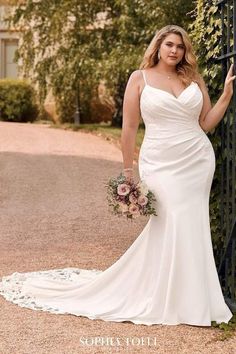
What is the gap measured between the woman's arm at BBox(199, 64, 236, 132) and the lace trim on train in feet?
5.44

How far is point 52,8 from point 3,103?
364 centimetres

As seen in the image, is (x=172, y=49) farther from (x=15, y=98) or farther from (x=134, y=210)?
(x=15, y=98)

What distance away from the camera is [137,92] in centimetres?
512

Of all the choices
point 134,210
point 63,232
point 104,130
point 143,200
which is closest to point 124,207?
point 134,210

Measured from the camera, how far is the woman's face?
199 inches

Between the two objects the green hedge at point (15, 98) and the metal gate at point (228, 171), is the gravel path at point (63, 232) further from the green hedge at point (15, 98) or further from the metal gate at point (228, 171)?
the green hedge at point (15, 98)

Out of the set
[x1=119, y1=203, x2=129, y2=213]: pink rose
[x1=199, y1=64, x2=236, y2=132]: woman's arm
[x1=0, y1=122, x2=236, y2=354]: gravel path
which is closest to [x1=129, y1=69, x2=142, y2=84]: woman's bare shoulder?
[x1=199, y1=64, x2=236, y2=132]: woman's arm

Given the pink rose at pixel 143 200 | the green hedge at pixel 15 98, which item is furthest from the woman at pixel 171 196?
the green hedge at pixel 15 98

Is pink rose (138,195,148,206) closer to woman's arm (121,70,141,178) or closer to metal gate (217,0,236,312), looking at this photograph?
woman's arm (121,70,141,178)

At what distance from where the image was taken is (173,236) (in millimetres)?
4957

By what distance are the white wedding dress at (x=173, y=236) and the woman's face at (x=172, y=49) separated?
0.21 meters

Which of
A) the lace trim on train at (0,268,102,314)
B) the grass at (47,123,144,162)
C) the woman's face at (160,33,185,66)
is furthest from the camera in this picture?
the grass at (47,123,144,162)

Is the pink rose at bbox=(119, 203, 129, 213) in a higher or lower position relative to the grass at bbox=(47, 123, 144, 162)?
higher

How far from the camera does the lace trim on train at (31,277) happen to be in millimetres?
5462
